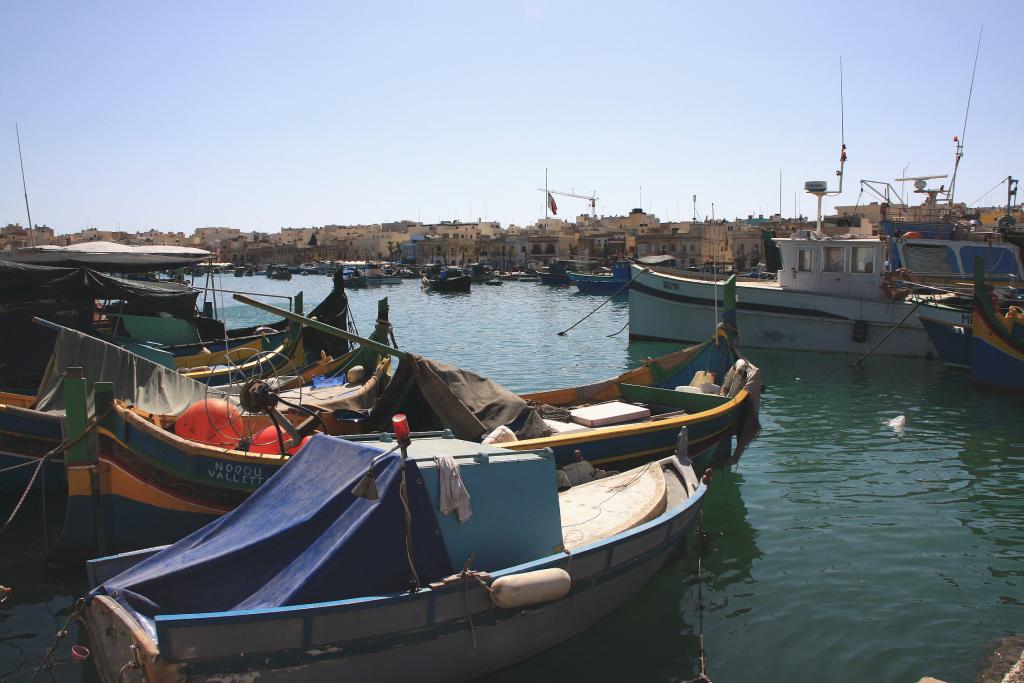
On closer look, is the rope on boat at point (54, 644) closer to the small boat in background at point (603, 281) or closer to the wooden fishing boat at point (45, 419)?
the wooden fishing boat at point (45, 419)

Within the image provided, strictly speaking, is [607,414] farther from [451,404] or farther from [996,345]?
[996,345]

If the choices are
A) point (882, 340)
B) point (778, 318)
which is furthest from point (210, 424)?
point (778, 318)

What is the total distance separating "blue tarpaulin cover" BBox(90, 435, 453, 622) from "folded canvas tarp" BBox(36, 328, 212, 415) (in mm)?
4902

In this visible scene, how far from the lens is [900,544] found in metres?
9.86

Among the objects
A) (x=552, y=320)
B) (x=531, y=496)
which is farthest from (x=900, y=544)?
(x=552, y=320)

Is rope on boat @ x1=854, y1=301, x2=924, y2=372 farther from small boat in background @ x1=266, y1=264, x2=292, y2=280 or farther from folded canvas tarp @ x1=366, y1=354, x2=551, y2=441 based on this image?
small boat in background @ x1=266, y1=264, x2=292, y2=280

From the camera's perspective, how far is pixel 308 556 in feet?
18.6

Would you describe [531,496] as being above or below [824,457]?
above

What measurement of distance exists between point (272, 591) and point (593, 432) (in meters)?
5.21

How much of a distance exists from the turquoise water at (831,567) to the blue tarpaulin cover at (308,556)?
66.0 inches

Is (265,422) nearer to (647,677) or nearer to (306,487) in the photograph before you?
(306,487)

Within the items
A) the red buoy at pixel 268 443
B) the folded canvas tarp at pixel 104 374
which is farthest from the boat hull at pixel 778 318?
the folded canvas tarp at pixel 104 374

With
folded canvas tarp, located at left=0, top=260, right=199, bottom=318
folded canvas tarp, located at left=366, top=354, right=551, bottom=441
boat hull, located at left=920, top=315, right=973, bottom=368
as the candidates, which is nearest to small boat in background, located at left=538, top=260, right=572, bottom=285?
boat hull, located at left=920, top=315, right=973, bottom=368

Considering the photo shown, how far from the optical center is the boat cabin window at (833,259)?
25.8m
